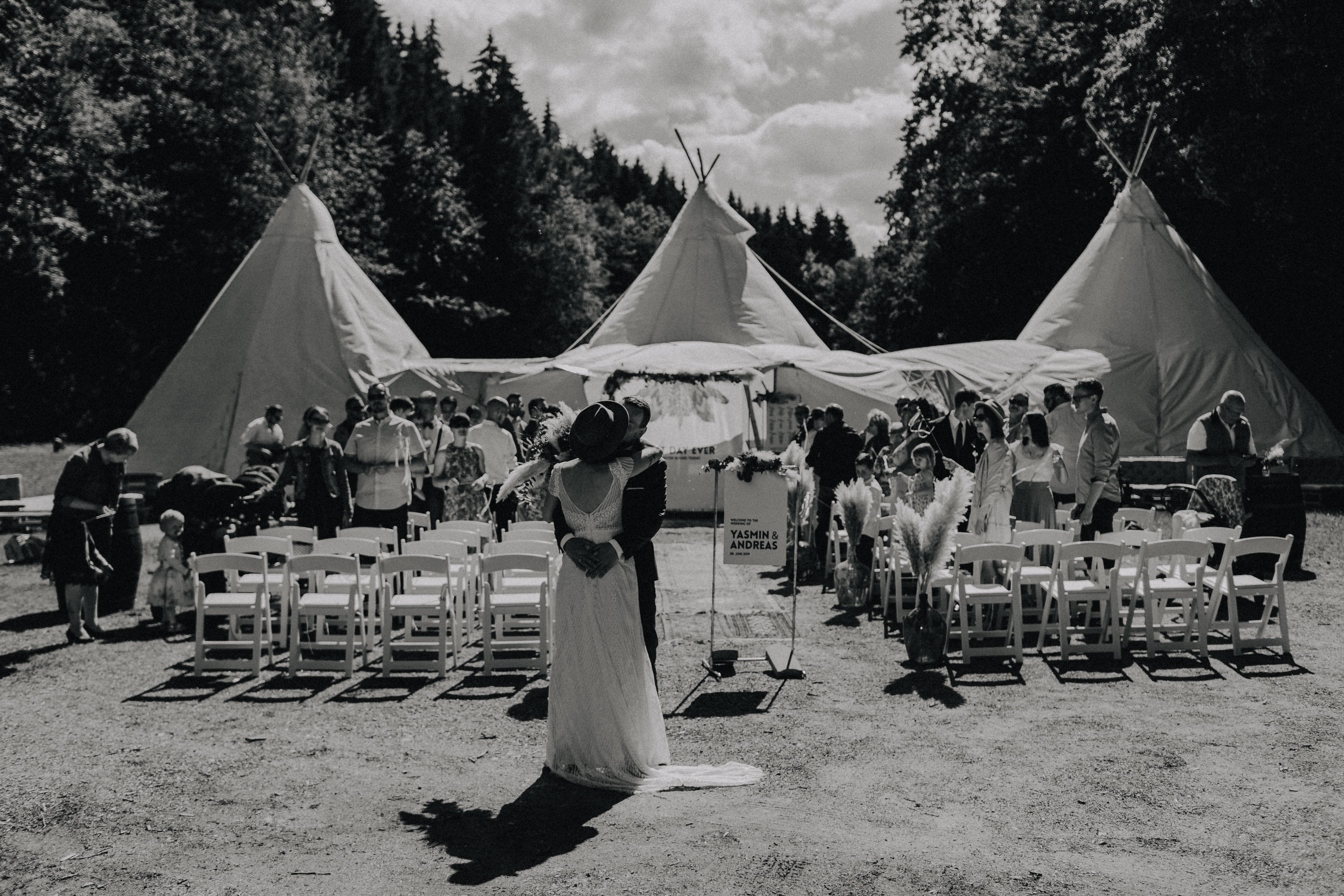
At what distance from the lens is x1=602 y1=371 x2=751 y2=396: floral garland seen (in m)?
13.2

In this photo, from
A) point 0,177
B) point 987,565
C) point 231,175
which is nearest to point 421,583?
point 987,565

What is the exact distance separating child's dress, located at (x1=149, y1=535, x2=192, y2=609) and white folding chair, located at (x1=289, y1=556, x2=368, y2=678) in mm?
1343

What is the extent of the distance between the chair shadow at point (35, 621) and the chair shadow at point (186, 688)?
202cm

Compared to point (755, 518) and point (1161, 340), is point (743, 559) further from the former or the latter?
point (1161, 340)

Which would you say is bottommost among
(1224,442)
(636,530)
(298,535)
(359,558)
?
(359,558)

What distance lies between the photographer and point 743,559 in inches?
295

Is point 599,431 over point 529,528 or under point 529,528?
over

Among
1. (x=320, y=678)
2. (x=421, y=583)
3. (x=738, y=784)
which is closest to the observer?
(x=738, y=784)

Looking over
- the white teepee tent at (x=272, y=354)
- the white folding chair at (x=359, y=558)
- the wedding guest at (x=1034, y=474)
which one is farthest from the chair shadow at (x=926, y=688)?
the white teepee tent at (x=272, y=354)

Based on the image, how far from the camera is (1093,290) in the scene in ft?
64.7

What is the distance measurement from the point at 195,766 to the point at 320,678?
1.85 metres

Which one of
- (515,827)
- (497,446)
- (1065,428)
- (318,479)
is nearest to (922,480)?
(1065,428)

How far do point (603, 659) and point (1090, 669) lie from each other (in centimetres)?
372

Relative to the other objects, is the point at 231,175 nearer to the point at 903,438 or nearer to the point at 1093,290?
the point at 1093,290
